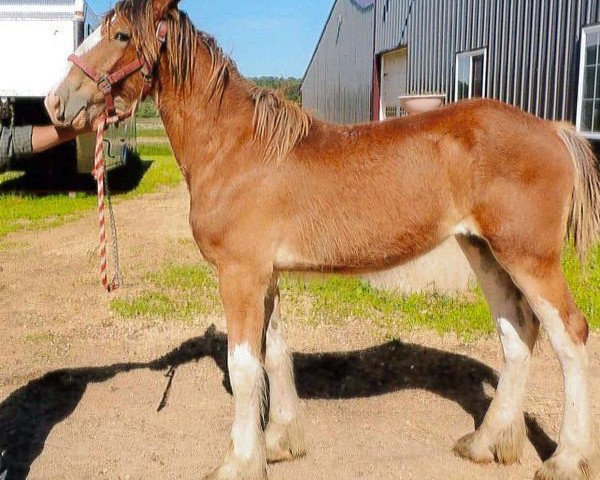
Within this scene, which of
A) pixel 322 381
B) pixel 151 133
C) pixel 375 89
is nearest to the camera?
pixel 322 381

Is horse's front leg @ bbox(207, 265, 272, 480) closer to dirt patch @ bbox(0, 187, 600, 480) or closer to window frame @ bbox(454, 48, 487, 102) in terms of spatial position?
dirt patch @ bbox(0, 187, 600, 480)

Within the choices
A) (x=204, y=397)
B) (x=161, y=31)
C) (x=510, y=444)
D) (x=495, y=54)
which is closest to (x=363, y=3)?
(x=495, y=54)

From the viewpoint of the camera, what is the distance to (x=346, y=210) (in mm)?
3062

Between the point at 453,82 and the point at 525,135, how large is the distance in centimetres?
995

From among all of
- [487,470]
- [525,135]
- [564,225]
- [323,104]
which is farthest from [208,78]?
[323,104]

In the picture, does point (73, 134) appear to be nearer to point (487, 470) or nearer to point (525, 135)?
point (525, 135)

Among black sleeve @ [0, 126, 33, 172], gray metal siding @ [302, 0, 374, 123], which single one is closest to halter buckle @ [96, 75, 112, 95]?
black sleeve @ [0, 126, 33, 172]

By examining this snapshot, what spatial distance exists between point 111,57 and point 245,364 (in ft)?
5.21

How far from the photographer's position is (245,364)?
3051 mm

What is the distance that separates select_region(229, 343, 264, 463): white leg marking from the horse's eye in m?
1.54

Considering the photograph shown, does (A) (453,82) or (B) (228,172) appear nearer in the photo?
(B) (228,172)

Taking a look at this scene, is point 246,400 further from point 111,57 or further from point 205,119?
point 111,57

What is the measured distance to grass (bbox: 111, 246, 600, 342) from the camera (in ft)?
17.7

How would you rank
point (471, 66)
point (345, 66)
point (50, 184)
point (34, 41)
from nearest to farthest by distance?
1. point (34, 41)
2. point (471, 66)
3. point (50, 184)
4. point (345, 66)
